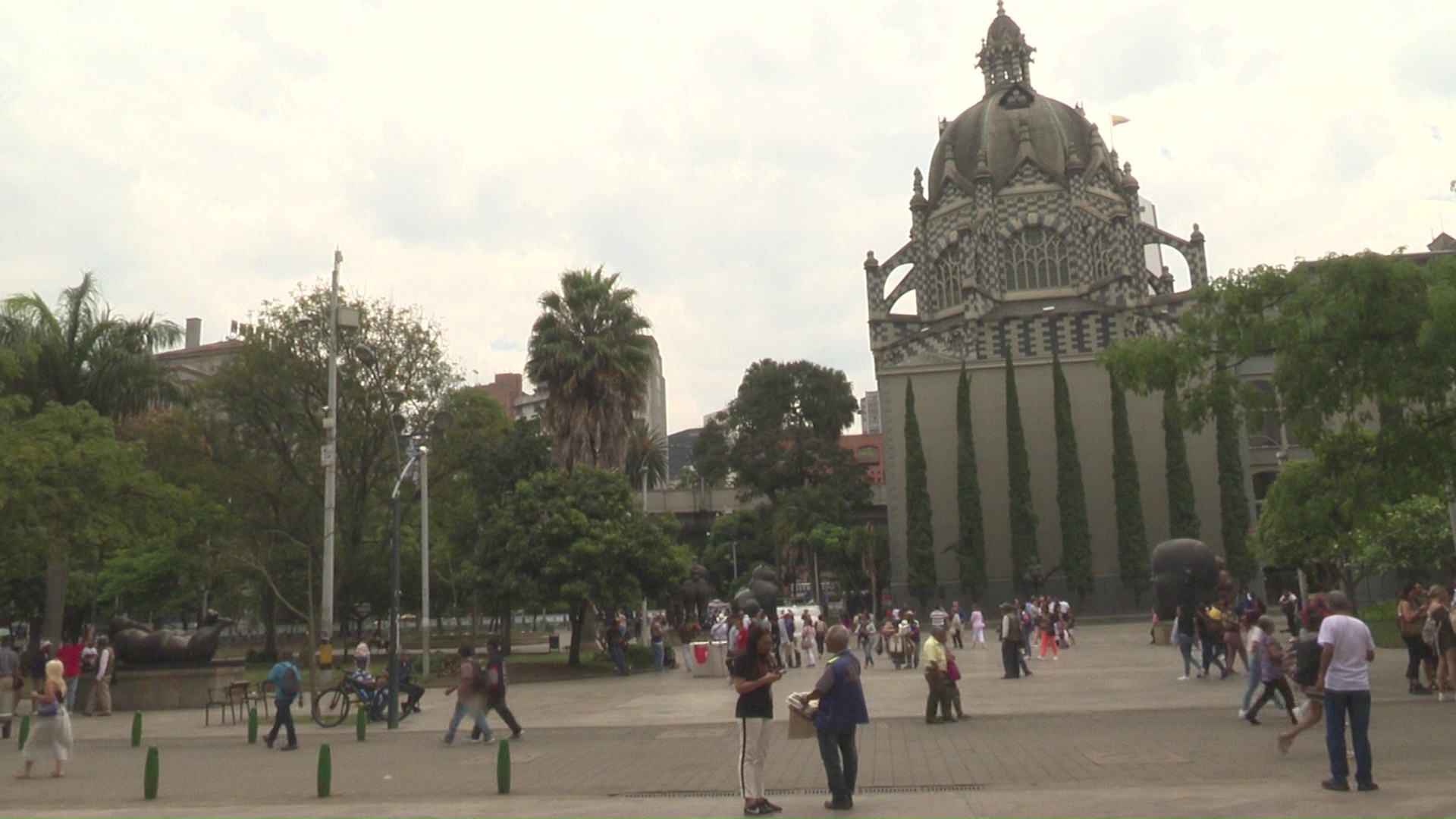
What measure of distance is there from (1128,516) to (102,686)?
47083 millimetres

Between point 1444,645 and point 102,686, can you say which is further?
point 102,686

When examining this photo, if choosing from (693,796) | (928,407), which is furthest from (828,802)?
(928,407)

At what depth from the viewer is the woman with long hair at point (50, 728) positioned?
13805mm

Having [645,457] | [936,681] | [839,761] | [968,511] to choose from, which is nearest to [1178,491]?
[968,511]

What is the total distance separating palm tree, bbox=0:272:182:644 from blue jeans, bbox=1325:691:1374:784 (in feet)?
101

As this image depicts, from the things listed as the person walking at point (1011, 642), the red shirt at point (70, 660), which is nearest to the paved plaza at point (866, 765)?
the red shirt at point (70, 660)

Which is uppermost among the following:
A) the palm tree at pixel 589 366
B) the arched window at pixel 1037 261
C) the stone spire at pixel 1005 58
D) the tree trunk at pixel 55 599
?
the stone spire at pixel 1005 58

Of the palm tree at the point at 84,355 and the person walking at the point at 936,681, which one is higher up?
the palm tree at the point at 84,355

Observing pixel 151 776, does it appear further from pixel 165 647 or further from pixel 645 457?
pixel 645 457

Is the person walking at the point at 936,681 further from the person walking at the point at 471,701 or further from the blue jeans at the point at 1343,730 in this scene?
the blue jeans at the point at 1343,730

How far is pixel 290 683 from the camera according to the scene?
53.1 feet

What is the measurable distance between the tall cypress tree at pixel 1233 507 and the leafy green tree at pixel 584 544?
35.3 metres

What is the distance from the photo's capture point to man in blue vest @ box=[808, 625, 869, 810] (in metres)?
9.49

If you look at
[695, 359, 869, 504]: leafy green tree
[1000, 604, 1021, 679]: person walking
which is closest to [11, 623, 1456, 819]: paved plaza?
[1000, 604, 1021, 679]: person walking
